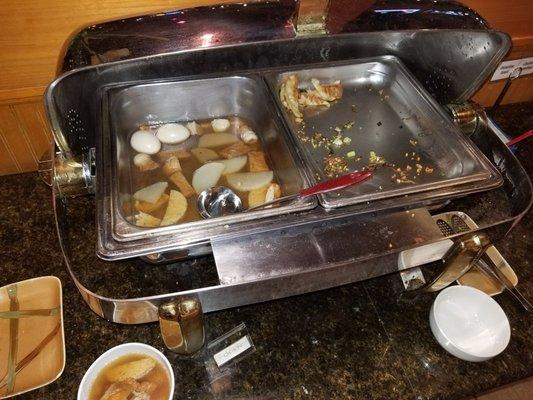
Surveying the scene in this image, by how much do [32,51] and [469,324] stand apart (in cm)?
182

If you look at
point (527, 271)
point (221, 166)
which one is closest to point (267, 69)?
point (221, 166)

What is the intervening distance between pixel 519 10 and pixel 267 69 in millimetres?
1349

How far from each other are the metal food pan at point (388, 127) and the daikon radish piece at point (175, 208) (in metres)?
0.44

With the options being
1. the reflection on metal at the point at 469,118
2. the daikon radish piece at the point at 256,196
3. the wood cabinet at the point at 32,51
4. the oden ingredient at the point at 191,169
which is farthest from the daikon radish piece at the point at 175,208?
the reflection on metal at the point at 469,118

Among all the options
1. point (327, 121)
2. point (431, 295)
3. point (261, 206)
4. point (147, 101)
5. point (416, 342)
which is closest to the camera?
point (261, 206)

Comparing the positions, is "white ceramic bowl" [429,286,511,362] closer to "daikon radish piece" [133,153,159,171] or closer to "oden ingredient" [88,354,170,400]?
"oden ingredient" [88,354,170,400]

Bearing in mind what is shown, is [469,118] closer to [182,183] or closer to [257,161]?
[257,161]

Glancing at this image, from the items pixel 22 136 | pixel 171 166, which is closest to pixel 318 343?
pixel 171 166

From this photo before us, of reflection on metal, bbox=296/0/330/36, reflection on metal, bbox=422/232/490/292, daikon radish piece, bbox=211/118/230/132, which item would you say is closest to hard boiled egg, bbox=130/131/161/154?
daikon radish piece, bbox=211/118/230/132

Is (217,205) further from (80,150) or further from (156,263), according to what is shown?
(80,150)

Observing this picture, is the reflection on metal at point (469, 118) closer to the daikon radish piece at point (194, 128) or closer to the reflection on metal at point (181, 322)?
the daikon radish piece at point (194, 128)

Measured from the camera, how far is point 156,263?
47.8 inches

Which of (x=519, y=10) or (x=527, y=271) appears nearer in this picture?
(x=527, y=271)

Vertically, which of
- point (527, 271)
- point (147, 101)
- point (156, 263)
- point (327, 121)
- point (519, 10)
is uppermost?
point (519, 10)
